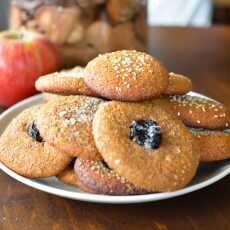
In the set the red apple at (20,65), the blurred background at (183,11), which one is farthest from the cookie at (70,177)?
the blurred background at (183,11)

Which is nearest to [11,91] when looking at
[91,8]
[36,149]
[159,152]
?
[91,8]

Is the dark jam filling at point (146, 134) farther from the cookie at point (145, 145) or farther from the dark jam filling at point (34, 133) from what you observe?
the dark jam filling at point (34, 133)

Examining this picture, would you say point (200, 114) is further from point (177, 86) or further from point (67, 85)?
point (67, 85)

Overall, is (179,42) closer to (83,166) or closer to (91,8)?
(91,8)

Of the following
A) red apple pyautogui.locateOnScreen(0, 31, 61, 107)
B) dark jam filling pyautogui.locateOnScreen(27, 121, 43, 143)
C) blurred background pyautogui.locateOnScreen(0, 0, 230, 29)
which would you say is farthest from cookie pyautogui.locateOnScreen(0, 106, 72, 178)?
blurred background pyautogui.locateOnScreen(0, 0, 230, 29)

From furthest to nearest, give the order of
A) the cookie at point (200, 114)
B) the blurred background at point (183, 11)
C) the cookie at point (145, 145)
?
the blurred background at point (183, 11), the cookie at point (200, 114), the cookie at point (145, 145)

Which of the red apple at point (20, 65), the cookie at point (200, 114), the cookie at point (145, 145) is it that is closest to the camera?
the cookie at point (145, 145)
